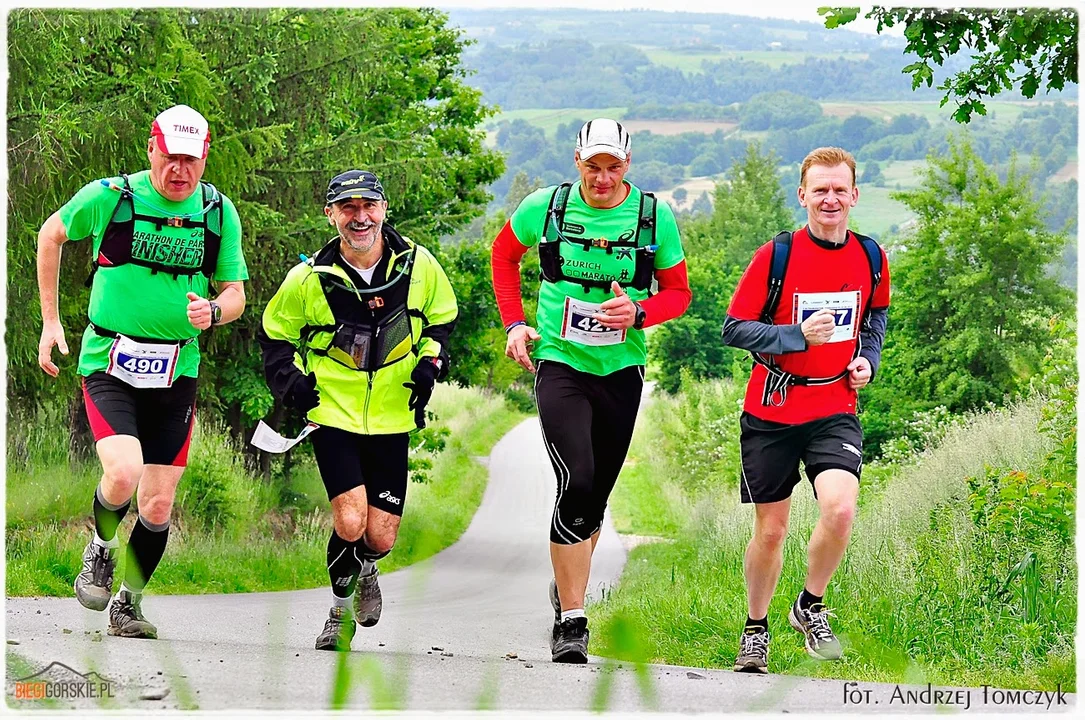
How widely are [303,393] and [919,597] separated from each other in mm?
3825

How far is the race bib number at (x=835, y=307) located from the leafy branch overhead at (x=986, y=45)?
3.90 metres

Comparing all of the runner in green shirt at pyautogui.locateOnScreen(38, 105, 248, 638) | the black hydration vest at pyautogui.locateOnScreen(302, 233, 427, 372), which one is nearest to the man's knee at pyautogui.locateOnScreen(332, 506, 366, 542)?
the black hydration vest at pyautogui.locateOnScreen(302, 233, 427, 372)

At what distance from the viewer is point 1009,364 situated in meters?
30.8

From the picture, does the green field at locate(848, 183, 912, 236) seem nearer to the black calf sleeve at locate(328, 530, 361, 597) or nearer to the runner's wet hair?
the runner's wet hair

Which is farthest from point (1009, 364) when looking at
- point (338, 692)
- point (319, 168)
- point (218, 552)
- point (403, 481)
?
point (338, 692)

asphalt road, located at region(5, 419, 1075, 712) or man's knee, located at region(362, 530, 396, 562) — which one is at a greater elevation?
man's knee, located at region(362, 530, 396, 562)

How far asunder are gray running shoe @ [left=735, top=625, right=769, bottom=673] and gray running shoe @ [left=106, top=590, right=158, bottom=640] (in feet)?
10.0

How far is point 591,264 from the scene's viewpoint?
7.54m

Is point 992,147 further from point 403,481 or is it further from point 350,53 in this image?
point 403,481

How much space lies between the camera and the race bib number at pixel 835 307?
23.4 ft

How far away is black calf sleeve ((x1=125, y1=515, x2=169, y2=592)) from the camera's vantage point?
25.7ft

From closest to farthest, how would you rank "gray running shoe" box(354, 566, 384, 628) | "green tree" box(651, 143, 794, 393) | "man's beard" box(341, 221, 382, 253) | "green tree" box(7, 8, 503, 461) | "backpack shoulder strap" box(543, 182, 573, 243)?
"man's beard" box(341, 221, 382, 253) < "backpack shoulder strap" box(543, 182, 573, 243) < "gray running shoe" box(354, 566, 384, 628) < "green tree" box(7, 8, 503, 461) < "green tree" box(651, 143, 794, 393)

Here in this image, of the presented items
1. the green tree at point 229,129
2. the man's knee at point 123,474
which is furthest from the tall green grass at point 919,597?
the green tree at point 229,129

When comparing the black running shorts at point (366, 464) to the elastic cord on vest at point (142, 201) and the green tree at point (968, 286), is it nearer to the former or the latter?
the elastic cord on vest at point (142, 201)
